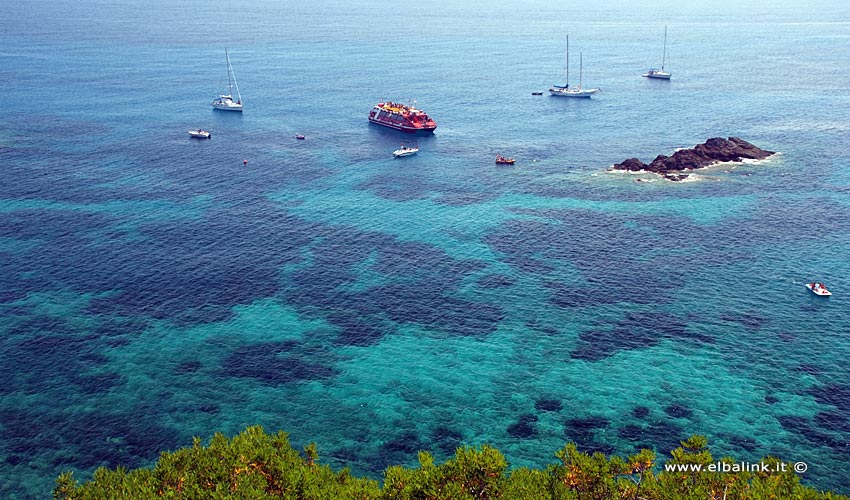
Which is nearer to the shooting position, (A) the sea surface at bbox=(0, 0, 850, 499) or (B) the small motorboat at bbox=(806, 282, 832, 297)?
(A) the sea surface at bbox=(0, 0, 850, 499)

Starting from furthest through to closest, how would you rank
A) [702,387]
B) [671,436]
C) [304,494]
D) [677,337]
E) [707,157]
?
[707,157] < [677,337] < [702,387] < [671,436] < [304,494]

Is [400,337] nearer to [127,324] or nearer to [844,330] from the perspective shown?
[127,324]

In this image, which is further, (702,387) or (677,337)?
(677,337)

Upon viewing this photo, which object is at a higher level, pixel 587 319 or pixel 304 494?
pixel 304 494

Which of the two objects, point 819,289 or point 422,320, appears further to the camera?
point 819,289

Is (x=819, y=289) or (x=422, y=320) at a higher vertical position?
(x=422, y=320)

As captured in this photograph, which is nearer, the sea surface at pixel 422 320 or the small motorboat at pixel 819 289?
the sea surface at pixel 422 320

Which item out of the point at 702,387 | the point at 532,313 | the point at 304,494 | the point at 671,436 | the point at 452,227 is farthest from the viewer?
the point at 452,227

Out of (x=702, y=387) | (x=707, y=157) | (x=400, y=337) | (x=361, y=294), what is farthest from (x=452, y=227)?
(x=707, y=157)
